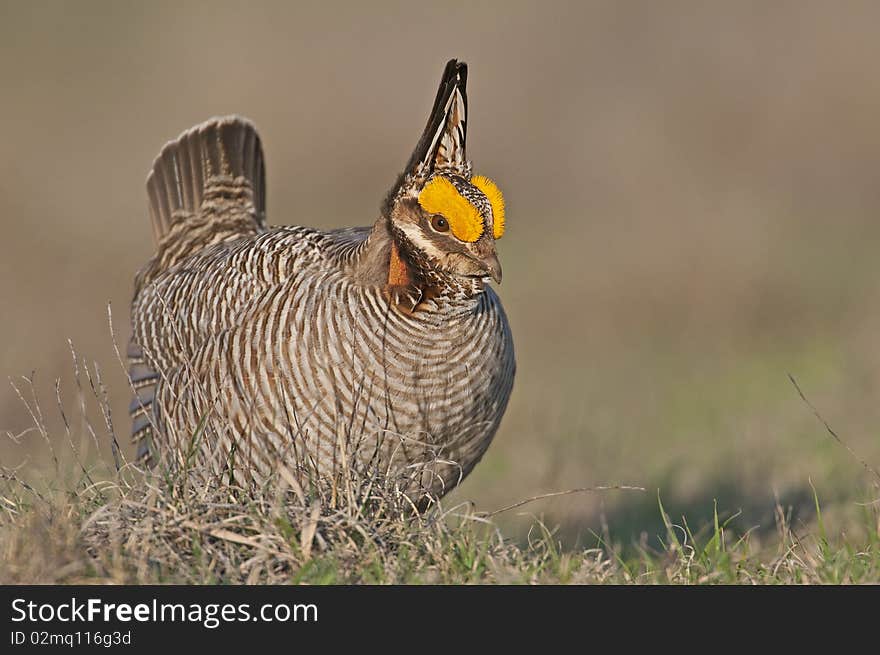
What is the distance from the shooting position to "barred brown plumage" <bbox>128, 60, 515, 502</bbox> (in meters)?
4.14

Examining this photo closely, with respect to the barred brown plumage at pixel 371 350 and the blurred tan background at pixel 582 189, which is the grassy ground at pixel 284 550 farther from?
the blurred tan background at pixel 582 189

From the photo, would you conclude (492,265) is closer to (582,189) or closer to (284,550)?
(284,550)

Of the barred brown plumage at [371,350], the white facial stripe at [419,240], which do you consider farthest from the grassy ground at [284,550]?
the white facial stripe at [419,240]

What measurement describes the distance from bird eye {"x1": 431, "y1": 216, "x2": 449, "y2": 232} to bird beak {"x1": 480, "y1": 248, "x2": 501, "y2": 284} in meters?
0.17

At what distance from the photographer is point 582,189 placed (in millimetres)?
13672

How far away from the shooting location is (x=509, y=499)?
671 centimetres

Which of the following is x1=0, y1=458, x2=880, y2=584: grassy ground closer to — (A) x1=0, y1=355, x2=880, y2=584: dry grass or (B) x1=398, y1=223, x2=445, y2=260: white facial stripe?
(A) x1=0, y1=355, x2=880, y2=584: dry grass

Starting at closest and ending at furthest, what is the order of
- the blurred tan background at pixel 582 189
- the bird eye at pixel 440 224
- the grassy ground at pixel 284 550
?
the grassy ground at pixel 284 550 < the bird eye at pixel 440 224 < the blurred tan background at pixel 582 189

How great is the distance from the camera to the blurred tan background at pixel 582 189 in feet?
24.7

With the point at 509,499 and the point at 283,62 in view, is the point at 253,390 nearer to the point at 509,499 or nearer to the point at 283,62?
the point at 509,499

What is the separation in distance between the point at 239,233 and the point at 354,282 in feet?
6.47

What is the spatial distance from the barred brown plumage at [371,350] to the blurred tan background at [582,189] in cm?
191

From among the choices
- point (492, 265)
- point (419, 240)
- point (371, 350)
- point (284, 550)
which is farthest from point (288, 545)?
point (419, 240)

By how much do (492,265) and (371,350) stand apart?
0.48 meters
